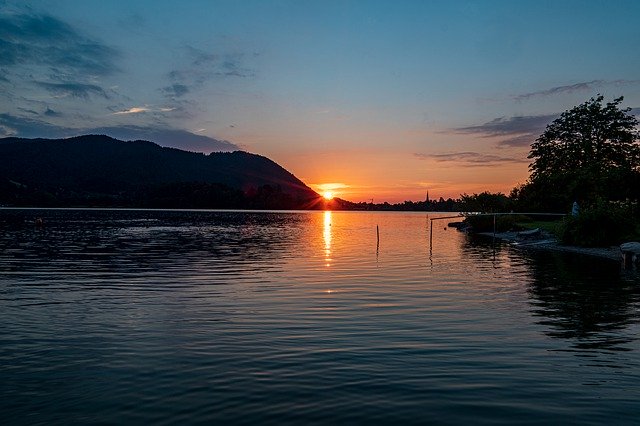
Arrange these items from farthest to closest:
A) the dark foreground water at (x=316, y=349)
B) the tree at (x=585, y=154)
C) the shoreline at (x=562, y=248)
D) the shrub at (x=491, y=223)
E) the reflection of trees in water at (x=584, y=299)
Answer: the shrub at (x=491, y=223), the tree at (x=585, y=154), the shoreline at (x=562, y=248), the reflection of trees in water at (x=584, y=299), the dark foreground water at (x=316, y=349)

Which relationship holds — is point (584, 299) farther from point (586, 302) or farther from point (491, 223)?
point (491, 223)

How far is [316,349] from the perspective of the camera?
14.6m

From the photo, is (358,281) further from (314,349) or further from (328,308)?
(314,349)

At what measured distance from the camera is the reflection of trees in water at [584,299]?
16.9m

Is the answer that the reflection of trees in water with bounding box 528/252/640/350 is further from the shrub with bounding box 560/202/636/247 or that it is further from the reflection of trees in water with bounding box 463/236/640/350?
the shrub with bounding box 560/202/636/247

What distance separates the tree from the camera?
69688 millimetres

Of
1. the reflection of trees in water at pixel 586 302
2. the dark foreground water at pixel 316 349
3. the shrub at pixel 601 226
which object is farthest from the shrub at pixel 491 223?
the dark foreground water at pixel 316 349

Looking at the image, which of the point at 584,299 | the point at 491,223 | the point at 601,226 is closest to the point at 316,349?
the point at 584,299

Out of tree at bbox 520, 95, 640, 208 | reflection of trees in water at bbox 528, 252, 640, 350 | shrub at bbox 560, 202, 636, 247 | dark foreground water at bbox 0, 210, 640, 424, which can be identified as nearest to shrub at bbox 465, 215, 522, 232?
tree at bbox 520, 95, 640, 208

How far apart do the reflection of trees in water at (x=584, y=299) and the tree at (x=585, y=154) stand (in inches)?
1212

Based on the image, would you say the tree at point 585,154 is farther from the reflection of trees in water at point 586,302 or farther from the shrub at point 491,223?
the reflection of trees in water at point 586,302

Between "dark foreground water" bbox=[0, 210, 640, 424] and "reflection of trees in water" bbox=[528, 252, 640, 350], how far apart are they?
0.39 feet

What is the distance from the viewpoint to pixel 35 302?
21766 mm

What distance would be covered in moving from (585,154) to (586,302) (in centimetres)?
6938
